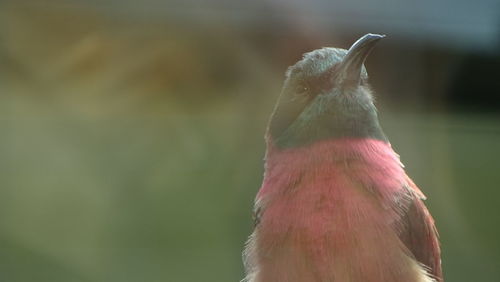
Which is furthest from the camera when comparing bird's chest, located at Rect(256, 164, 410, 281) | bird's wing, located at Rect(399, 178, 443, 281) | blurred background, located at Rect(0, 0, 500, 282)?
blurred background, located at Rect(0, 0, 500, 282)

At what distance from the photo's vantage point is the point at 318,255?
1379 mm

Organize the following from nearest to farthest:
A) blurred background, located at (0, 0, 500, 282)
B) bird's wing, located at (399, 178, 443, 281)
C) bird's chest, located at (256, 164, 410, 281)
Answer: bird's chest, located at (256, 164, 410, 281)
bird's wing, located at (399, 178, 443, 281)
blurred background, located at (0, 0, 500, 282)

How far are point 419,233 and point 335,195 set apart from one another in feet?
0.70

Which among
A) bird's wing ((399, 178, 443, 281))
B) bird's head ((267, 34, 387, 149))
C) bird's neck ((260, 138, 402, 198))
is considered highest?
bird's head ((267, 34, 387, 149))

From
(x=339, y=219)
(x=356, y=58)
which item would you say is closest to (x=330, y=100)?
(x=356, y=58)

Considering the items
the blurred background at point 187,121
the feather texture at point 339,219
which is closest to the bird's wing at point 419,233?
the feather texture at point 339,219

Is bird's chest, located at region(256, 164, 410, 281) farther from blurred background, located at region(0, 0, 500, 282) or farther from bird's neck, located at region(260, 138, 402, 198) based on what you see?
blurred background, located at region(0, 0, 500, 282)

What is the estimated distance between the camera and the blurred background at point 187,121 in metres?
2.41

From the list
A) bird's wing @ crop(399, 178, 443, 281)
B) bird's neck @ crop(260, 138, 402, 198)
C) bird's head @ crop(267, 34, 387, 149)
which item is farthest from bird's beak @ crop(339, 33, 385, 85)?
bird's wing @ crop(399, 178, 443, 281)

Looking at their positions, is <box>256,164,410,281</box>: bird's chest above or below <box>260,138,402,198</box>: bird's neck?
below

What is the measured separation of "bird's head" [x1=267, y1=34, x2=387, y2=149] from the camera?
150cm

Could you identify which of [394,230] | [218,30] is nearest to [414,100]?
[218,30]

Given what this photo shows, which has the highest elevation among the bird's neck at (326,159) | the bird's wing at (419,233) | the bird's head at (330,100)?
the bird's head at (330,100)

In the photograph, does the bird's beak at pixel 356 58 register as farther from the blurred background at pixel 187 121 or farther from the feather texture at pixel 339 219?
the blurred background at pixel 187 121
